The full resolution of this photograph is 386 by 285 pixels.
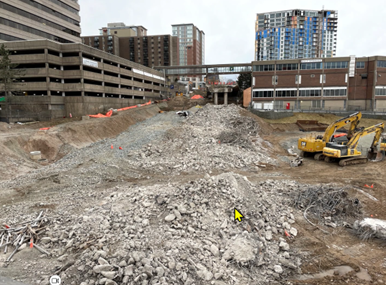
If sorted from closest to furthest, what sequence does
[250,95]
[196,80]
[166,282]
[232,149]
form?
[166,282] < [232,149] < [250,95] < [196,80]

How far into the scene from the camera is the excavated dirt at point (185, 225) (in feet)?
24.5

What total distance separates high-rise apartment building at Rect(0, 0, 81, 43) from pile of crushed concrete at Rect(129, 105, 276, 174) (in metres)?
35.9

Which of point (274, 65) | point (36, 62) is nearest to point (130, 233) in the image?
point (36, 62)

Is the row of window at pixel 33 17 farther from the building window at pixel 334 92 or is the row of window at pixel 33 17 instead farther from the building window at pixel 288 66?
the building window at pixel 334 92

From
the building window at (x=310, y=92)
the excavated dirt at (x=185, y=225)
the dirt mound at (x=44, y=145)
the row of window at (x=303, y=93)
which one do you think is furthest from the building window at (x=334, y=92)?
the dirt mound at (x=44, y=145)

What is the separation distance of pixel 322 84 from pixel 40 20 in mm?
55307

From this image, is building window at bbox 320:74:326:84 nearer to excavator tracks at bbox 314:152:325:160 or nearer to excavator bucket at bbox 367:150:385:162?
excavator bucket at bbox 367:150:385:162

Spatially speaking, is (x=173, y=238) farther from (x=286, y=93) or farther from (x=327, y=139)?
(x=286, y=93)

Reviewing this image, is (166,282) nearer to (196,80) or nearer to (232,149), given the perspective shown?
(232,149)

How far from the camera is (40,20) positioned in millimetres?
48062

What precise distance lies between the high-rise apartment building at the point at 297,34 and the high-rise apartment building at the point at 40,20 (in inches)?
3859

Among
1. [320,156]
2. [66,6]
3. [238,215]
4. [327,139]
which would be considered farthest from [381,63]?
[66,6]

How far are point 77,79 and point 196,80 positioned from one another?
394 feet

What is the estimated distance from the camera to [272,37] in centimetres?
12812
